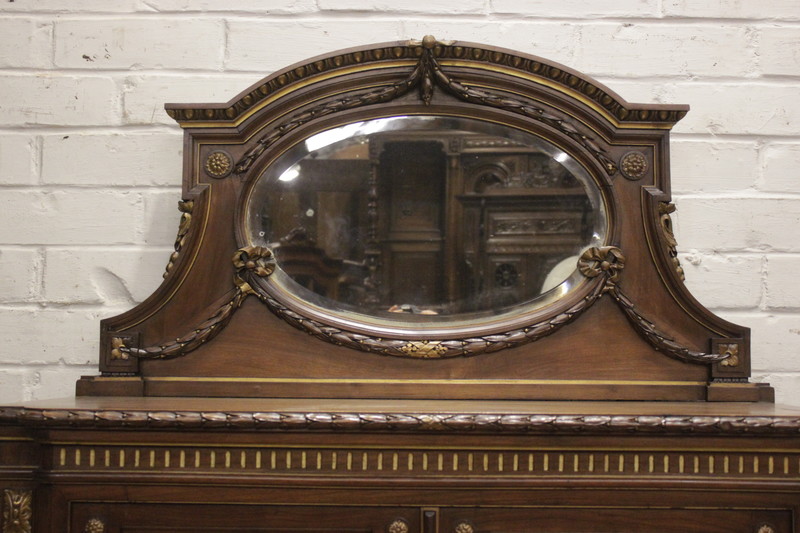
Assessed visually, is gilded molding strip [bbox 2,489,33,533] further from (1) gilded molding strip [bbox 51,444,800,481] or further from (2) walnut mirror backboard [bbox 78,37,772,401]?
(2) walnut mirror backboard [bbox 78,37,772,401]

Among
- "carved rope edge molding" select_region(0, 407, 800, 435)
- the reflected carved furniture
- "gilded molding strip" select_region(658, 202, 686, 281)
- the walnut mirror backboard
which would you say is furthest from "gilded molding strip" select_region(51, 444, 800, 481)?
"gilded molding strip" select_region(658, 202, 686, 281)

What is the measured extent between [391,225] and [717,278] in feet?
A: 2.10

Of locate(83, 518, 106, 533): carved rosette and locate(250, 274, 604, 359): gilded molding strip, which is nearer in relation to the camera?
locate(83, 518, 106, 533): carved rosette

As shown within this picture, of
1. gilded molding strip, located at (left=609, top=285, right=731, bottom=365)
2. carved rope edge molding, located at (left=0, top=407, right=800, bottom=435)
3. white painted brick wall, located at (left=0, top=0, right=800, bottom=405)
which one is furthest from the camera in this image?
white painted brick wall, located at (left=0, top=0, right=800, bottom=405)

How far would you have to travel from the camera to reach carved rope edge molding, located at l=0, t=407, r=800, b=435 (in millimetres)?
948

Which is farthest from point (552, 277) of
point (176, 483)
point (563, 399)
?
point (176, 483)

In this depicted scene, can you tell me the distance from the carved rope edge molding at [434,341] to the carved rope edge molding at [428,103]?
157 millimetres

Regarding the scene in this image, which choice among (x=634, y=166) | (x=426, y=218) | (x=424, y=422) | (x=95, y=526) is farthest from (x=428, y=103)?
A: (x=95, y=526)

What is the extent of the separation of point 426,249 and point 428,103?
25cm

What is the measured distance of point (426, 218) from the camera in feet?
4.33

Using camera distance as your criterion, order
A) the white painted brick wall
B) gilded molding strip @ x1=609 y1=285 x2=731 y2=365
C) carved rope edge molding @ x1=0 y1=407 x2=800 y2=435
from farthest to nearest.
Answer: the white painted brick wall, gilded molding strip @ x1=609 y1=285 x2=731 y2=365, carved rope edge molding @ x1=0 y1=407 x2=800 y2=435

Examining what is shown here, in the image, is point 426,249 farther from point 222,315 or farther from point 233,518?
point 233,518

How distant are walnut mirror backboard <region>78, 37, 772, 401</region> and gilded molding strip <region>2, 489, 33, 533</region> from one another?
0.29m

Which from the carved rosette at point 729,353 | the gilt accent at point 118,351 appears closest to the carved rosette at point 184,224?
the gilt accent at point 118,351
